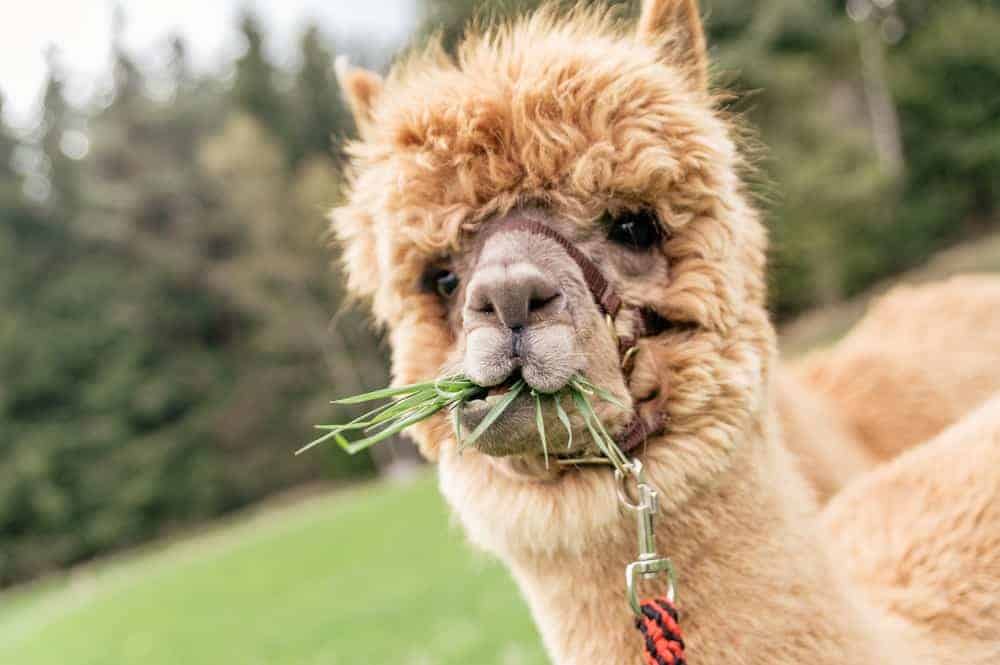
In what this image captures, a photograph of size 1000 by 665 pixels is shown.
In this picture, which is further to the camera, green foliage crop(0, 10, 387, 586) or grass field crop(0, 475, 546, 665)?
green foliage crop(0, 10, 387, 586)

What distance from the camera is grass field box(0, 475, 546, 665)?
5.84 m

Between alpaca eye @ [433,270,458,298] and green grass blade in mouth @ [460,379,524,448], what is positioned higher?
alpaca eye @ [433,270,458,298]

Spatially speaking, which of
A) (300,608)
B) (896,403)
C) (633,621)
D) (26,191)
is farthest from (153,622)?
(26,191)

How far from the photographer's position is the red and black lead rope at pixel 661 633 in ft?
4.85

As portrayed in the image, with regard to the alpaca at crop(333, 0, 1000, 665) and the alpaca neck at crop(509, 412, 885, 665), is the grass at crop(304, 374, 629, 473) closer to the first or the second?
the alpaca at crop(333, 0, 1000, 665)

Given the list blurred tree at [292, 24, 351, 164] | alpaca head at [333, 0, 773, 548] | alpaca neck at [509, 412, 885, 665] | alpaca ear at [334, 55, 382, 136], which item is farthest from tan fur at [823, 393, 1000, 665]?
blurred tree at [292, 24, 351, 164]

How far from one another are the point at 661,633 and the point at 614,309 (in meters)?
0.63

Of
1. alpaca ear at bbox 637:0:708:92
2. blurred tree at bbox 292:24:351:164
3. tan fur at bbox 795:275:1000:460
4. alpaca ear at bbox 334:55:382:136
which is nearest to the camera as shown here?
alpaca ear at bbox 637:0:708:92

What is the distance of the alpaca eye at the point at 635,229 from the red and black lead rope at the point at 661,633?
745 mm

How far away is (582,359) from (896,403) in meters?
2.53

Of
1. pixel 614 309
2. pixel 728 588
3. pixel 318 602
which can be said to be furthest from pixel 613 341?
pixel 318 602

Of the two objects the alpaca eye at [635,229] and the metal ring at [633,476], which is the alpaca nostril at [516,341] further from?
the alpaca eye at [635,229]

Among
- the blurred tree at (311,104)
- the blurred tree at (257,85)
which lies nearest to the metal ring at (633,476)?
the blurred tree at (311,104)

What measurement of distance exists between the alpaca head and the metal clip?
0.11m
